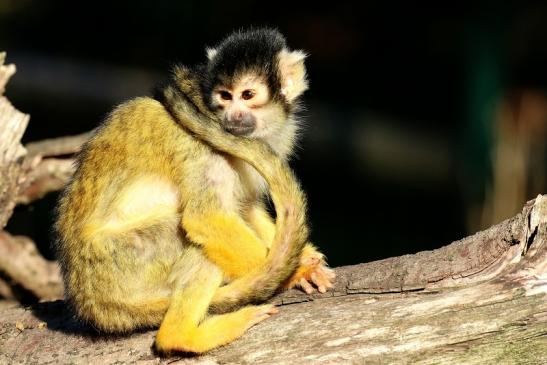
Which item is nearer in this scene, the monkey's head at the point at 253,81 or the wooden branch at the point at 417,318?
the wooden branch at the point at 417,318

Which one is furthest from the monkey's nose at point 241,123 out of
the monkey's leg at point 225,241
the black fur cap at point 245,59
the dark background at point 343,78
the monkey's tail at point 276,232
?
the dark background at point 343,78

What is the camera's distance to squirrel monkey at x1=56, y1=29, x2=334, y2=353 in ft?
12.4

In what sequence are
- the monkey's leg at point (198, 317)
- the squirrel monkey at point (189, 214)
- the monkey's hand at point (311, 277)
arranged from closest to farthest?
the monkey's leg at point (198, 317) → the squirrel monkey at point (189, 214) → the monkey's hand at point (311, 277)

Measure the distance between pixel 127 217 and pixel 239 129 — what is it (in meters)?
0.69

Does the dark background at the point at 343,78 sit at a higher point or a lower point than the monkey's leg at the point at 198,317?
higher

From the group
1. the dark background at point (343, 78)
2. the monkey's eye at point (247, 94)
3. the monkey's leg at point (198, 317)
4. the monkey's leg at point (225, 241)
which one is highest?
the dark background at point (343, 78)

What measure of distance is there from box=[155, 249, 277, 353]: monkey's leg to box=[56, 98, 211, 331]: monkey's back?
0.27 ft

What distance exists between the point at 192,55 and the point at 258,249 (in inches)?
327

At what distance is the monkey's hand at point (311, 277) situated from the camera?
399 centimetres

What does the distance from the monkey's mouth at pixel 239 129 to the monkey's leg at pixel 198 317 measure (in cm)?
67

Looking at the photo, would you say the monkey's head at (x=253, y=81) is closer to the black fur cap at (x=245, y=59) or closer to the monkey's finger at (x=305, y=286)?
the black fur cap at (x=245, y=59)

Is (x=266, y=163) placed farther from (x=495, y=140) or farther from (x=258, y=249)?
(x=495, y=140)

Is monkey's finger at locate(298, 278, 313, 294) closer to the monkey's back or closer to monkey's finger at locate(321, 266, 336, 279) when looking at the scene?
monkey's finger at locate(321, 266, 336, 279)

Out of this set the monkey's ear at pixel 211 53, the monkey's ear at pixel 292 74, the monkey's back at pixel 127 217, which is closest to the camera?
the monkey's back at pixel 127 217
